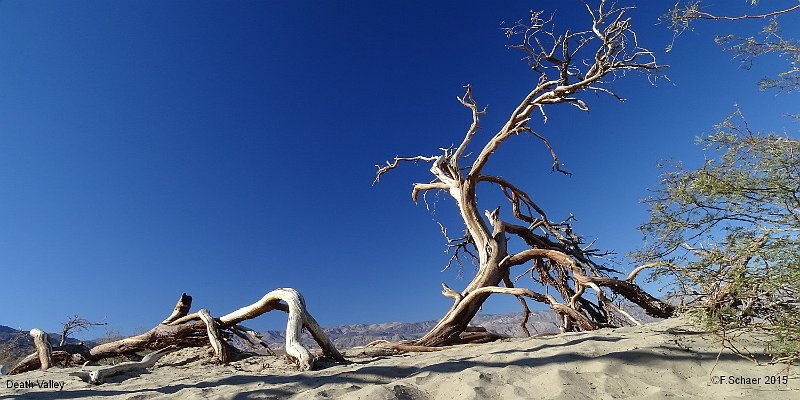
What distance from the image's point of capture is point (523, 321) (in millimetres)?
9305

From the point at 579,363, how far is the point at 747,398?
1.15 m

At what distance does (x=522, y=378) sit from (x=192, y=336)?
546 centimetres

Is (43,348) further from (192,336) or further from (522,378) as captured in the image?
(522,378)

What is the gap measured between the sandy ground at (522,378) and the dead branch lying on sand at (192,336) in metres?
0.65

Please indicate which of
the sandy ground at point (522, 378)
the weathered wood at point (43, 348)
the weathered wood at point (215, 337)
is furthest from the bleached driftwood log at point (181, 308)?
the sandy ground at point (522, 378)

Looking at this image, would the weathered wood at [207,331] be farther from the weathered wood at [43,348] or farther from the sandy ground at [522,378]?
the sandy ground at [522,378]

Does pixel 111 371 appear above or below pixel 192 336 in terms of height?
below

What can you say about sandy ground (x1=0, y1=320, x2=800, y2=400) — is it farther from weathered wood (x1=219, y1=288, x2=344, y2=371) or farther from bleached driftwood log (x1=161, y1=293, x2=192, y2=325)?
bleached driftwood log (x1=161, y1=293, x2=192, y2=325)

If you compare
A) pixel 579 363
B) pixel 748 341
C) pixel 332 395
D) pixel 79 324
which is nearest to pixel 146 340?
pixel 79 324

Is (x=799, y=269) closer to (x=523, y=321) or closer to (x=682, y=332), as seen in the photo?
(x=682, y=332)

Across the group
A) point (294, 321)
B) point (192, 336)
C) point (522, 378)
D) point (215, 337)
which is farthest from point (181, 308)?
point (522, 378)

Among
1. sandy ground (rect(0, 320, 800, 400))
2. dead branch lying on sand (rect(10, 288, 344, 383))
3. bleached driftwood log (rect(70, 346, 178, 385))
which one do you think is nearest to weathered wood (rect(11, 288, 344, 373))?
dead branch lying on sand (rect(10, 288, 344, 383))

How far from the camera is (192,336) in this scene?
6984 mm

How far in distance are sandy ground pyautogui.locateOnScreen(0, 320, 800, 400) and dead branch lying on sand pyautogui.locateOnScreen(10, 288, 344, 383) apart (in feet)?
2.12
